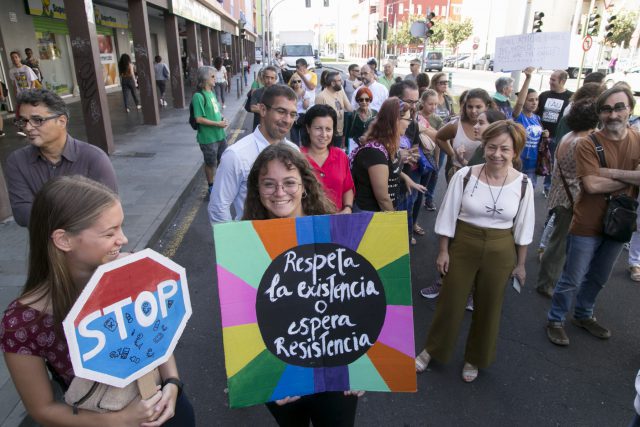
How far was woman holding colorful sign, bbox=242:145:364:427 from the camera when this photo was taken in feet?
6.31

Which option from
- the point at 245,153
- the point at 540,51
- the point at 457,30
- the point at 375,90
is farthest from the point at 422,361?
the point at 457,30

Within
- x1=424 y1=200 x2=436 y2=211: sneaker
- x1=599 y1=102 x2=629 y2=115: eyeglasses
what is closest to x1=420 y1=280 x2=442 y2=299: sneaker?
x1=599 y1=102 x2=629 y2=115: eyeglasses

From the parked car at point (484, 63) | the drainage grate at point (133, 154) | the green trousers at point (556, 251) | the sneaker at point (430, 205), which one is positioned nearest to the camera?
the green trousers at point (556, 251)

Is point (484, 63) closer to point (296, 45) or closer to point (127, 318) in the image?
point (296, 45)

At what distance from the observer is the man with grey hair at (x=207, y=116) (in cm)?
638

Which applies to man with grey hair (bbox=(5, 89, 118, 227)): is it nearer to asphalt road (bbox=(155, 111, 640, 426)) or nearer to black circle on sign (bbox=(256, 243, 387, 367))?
asphalt road (bbox=(155, 111, 640, 426))

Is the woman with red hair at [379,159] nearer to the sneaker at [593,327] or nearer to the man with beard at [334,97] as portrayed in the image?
the sneaker at [593,327]

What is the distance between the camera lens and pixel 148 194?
666 cm

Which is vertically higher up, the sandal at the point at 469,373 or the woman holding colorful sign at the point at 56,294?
the woman holding colorful sign at the point at 56,294

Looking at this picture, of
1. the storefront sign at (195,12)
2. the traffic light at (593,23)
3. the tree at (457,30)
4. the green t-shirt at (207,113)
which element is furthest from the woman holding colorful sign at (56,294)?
the tree at (457,30)

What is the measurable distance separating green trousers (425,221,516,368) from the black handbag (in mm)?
847

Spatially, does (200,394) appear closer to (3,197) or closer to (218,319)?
(218,319)

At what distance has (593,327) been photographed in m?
3.66

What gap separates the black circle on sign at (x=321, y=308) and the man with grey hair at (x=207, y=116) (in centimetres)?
526
